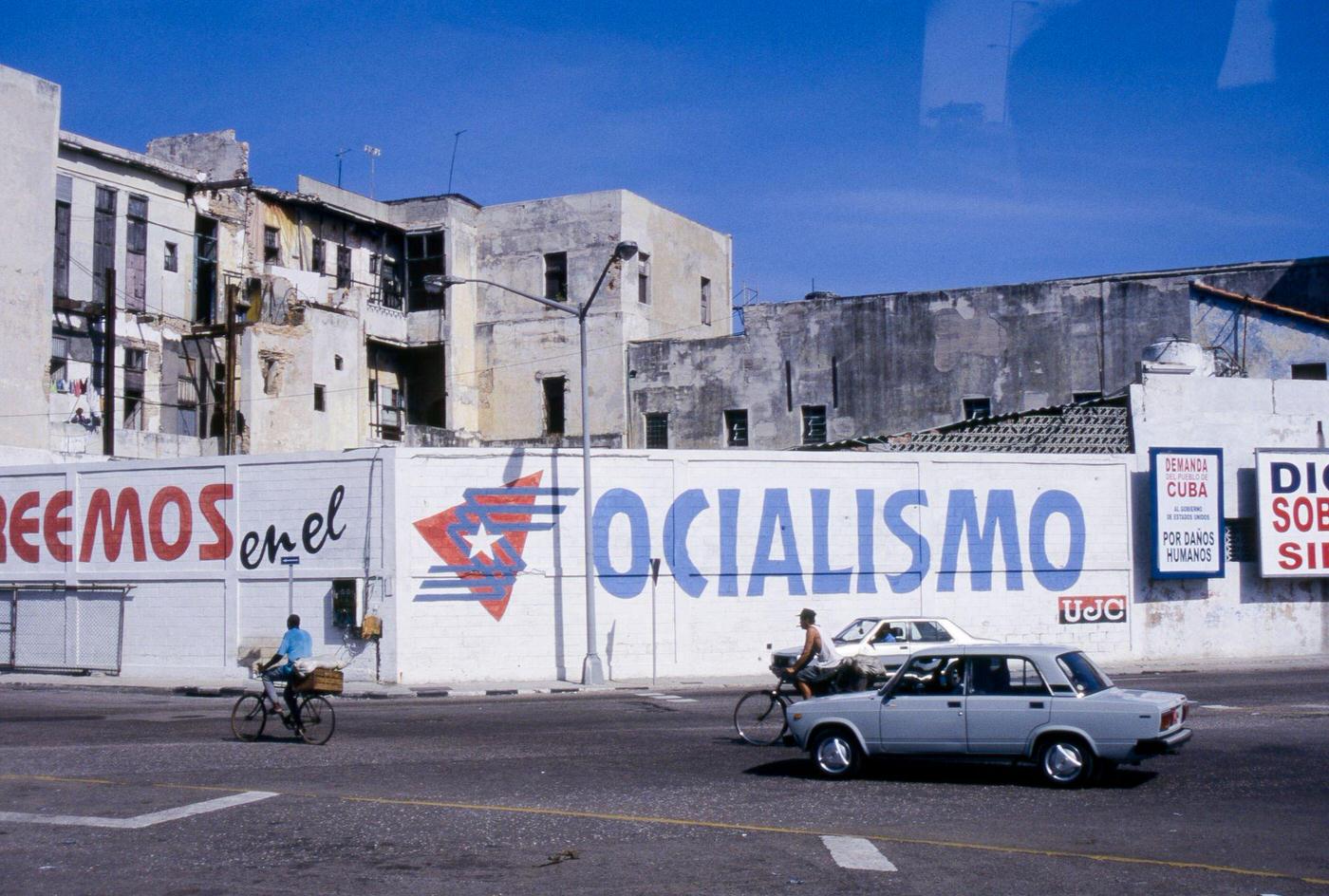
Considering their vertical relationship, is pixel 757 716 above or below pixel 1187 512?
below

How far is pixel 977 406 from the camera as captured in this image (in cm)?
4641

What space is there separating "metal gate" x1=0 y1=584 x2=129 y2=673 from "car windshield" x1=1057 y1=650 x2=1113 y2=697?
24.4 metres

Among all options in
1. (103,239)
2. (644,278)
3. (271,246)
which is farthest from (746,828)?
(271,246)

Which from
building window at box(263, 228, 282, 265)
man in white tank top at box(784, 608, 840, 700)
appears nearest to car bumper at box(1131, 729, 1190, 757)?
man in white tank top at box(784, 608, 840, 700)

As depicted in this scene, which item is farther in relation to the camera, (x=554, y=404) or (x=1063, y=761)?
(x=554, y=404)

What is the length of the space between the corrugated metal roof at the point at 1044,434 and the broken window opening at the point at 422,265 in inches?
932

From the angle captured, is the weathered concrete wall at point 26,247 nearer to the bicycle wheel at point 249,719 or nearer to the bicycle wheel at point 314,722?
the bicycle wheel at point 249,719

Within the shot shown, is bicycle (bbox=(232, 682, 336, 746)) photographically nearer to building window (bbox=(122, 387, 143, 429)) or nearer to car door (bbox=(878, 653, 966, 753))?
car door (bbox=(878, 653, 966, 753))

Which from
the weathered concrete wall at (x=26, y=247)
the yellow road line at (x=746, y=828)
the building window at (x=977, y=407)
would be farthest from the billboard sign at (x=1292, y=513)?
the weathered concrete wall at (x=26, y=247)

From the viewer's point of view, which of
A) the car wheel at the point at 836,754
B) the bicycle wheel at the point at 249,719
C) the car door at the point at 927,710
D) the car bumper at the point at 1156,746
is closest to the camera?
the car bumper at the point at 1156,746

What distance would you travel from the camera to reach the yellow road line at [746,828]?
1012cm

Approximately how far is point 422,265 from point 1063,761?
1778 inches

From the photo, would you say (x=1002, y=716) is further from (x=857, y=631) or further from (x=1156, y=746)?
(x=857, y=631)

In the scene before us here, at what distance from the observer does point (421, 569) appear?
2919cm
